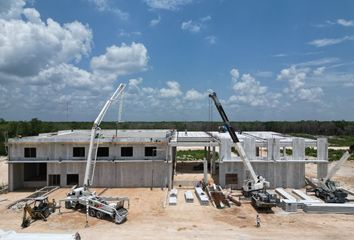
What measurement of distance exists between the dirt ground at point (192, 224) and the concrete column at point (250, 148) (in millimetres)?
7611

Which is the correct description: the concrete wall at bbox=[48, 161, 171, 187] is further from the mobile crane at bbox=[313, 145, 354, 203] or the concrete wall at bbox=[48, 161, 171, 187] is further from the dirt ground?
the mobile crane at bbox=[313, 145, 354, 203]

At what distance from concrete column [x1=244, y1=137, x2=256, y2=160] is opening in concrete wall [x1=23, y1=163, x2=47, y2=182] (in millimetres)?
23036

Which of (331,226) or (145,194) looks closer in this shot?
(331,226)

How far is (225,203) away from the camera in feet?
107

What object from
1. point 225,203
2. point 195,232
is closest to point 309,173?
point 225,203

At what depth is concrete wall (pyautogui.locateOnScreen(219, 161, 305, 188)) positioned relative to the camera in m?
39.6

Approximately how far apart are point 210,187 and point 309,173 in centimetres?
2112

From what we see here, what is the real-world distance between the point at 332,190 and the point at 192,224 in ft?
49.5

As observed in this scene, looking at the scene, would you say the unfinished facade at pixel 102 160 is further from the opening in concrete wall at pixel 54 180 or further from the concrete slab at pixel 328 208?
the concrete slab at pixel 328 208

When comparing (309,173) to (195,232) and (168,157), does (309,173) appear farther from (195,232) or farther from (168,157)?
(195,232)

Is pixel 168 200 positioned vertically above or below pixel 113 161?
below

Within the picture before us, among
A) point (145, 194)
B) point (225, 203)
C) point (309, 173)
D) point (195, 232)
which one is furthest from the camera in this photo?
point (309, 173)

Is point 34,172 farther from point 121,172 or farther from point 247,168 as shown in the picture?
point 247,168

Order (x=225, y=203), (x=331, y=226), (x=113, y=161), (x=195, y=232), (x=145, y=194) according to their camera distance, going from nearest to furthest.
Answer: (x=195, y=232)
(x=331, y=226)
(x=225, y=203)
(x=145, y=194)
(x=113, y=161)
